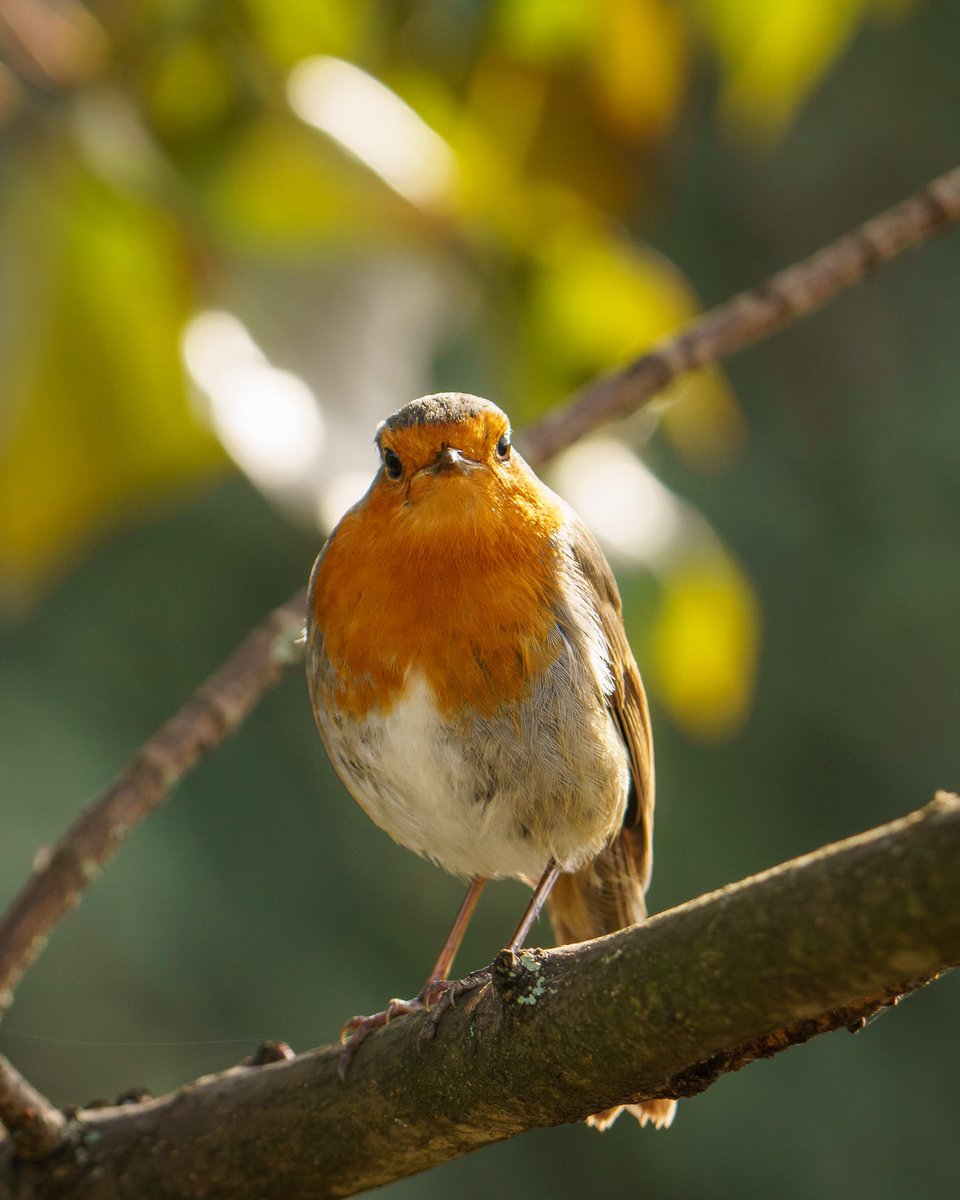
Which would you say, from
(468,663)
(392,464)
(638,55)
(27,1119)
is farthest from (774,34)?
(27,1119)

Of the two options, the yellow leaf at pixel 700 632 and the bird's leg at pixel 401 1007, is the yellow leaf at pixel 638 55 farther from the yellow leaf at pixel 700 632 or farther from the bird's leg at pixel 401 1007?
the bird's leg at pixel 401 1007

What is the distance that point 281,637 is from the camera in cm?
287

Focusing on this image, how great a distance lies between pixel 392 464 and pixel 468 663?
47 centimetres

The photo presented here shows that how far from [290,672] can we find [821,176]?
311cm

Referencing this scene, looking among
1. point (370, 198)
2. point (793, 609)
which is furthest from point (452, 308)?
point (793, 609)

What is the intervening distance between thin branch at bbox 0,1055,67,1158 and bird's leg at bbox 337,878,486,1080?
1.48 feet

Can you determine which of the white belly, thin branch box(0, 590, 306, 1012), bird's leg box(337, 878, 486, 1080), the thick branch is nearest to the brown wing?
the white belly

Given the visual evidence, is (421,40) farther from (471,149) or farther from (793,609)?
(793,609)

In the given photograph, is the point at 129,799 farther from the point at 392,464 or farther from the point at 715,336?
the point at 715,336

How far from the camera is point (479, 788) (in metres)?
2.77

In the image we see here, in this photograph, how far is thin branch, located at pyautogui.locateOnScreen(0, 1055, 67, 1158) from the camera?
232 centimetres

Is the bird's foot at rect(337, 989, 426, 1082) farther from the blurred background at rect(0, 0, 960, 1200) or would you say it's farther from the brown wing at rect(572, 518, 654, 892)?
the blurred background at rect(0, 0, 960, 1200)

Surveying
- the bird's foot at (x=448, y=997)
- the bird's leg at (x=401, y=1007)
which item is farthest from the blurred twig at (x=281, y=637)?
the bird's foot at (x=448, y=997)

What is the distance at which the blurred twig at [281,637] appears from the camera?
262 cm
